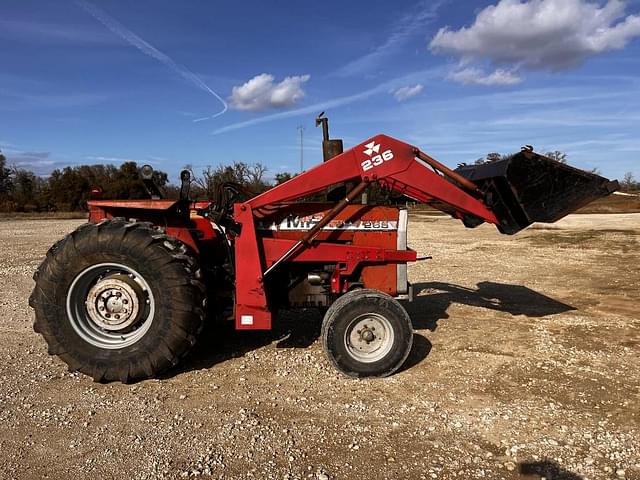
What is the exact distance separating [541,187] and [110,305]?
4627mm

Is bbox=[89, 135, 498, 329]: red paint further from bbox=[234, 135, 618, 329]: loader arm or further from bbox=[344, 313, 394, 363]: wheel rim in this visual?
bbox=[344, 313, 394, 363]: wheel rim

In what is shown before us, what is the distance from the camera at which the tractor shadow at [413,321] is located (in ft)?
18.6

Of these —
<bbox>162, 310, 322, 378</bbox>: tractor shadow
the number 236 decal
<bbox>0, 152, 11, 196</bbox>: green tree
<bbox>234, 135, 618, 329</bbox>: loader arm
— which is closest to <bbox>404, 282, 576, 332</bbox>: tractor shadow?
<bbox>162, 310, 322, 378</bbox>: tractor shadow

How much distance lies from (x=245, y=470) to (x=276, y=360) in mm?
2087

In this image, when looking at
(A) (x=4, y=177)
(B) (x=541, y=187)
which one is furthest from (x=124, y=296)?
(A) (x=4, y=177)

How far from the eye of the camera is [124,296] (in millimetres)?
4844

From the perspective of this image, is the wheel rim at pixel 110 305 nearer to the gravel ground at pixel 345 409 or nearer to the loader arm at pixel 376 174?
the gravel ground at pixel 345 409

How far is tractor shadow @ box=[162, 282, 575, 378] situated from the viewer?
5.67 m

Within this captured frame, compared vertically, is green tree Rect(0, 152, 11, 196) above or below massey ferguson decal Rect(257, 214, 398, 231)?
above

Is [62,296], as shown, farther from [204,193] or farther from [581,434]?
[581,434]

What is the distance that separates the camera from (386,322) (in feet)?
16.4

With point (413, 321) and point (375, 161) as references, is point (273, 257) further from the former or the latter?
point (413, 321)

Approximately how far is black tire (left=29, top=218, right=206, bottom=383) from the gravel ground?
11.2 inches

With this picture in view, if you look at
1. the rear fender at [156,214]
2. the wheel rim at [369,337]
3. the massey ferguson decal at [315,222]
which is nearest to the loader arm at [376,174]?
the massey ferguson decal at [315,222]
